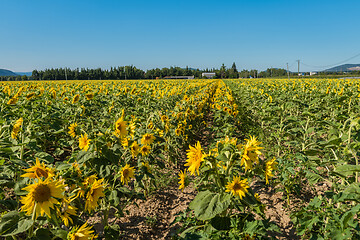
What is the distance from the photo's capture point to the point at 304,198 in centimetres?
331

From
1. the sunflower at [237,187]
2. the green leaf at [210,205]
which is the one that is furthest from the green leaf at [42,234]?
the sunflower at [237,187]

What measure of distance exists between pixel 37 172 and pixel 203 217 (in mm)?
1125

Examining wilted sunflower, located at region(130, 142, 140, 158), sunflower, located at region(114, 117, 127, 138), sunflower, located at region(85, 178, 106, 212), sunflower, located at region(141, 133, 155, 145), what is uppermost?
sunflower, located at region(114, 117, 127, 138)

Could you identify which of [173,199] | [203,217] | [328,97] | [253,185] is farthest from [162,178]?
[328,97]

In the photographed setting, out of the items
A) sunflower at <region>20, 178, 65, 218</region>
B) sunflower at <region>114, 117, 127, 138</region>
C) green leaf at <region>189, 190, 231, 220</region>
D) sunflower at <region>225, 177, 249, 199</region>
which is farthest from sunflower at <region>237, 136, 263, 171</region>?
sunflower at <region>114, 117, 127, 138</region>

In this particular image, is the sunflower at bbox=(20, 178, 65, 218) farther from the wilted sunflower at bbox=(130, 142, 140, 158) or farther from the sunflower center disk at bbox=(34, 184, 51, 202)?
the wilted sunflower at bbox=(130, 142, 140, 158)

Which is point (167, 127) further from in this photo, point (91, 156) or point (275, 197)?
point (91, 156)

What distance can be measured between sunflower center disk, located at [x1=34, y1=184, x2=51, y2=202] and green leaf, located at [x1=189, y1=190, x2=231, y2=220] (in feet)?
3.13

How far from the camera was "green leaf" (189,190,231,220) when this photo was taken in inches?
62.9

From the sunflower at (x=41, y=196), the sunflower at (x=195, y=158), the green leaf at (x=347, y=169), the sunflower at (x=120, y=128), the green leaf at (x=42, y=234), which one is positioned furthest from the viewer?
the sunflower at (x=120, y=128)

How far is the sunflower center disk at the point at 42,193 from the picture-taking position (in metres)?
1.23

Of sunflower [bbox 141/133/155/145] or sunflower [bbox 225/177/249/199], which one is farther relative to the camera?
sunflower [bbox 141/133/155/145]

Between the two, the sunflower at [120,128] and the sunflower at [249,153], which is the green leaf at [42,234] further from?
the sunflower at [249,153]

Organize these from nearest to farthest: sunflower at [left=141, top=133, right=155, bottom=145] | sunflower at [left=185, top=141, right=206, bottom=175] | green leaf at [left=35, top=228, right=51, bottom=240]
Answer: green leaf at [left=35, top=228, right=51, bottom=240], sunflower at [left=185, top=141, right=206, bottom=175], sunflower at [left=141, top=133, right=155, bottom=145]
